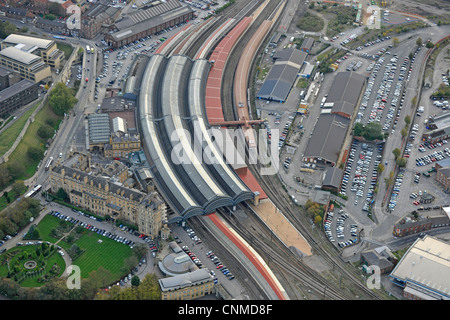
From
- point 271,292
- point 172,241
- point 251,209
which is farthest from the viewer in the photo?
point 251,209


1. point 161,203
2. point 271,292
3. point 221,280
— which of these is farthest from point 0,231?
point 271,292

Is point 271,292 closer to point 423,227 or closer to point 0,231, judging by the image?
point 423,227

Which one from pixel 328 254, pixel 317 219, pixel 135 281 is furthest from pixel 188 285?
pixel 317 219

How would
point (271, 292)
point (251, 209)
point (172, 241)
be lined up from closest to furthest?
1. point (271, 292)
2. point (172, 241)
3. point (251, 209)

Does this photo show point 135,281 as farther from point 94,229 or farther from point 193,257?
point 94,229

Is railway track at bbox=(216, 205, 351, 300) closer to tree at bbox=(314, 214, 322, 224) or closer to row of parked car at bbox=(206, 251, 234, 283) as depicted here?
row of parked car at bbox=(206, 251, 234, 283)

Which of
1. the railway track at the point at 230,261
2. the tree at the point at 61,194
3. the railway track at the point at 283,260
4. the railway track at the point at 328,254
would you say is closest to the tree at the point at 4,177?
the tree at the point at 61,194
